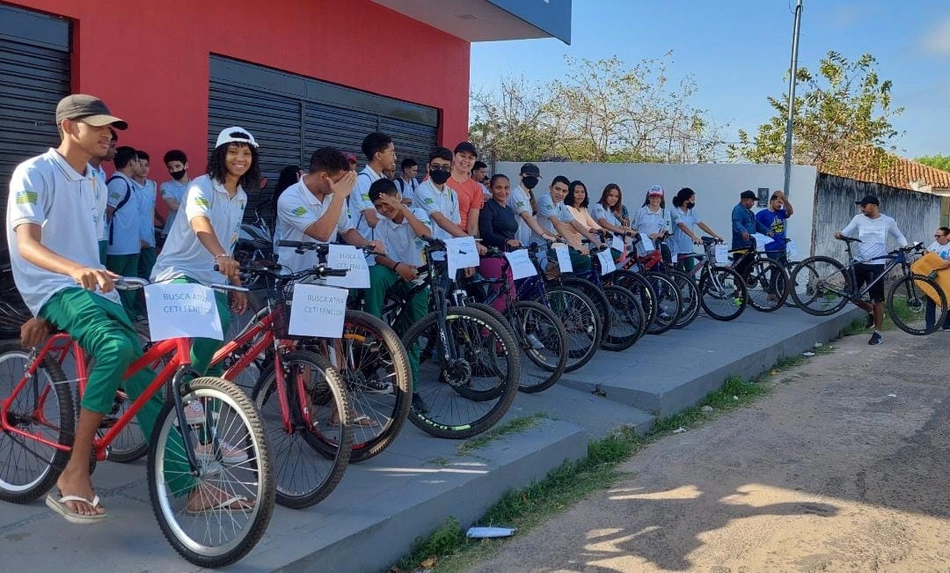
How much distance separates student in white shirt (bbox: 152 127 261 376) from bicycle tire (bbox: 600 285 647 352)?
4.55 m

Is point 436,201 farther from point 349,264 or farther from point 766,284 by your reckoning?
point 766,284

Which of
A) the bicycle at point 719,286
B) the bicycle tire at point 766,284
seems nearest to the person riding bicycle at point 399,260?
the bicycle at point 719,286

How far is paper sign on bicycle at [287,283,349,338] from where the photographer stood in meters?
3.86

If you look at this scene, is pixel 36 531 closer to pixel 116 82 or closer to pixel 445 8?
pixel 116 82

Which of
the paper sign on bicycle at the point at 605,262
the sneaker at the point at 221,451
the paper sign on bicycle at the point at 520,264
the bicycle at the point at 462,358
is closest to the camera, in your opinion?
the sneaker at the point at 221,451

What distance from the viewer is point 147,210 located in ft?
23.5

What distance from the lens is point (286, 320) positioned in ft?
12.8

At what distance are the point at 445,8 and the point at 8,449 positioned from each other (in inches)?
314

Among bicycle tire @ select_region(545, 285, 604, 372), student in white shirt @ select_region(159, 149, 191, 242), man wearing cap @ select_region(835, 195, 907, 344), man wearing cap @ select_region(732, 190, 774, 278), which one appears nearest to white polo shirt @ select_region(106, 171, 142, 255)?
Answer: student in white shirt @ select_region(159, 149, 191, 242)

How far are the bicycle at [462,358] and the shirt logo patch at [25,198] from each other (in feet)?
7.46

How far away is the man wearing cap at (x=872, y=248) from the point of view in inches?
435

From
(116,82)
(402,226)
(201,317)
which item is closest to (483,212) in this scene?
(402,226)

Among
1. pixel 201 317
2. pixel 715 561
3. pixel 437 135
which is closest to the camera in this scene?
pixel 201 317

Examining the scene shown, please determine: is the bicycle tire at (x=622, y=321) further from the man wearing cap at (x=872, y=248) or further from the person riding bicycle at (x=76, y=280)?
the person riding bicycle at (x=76, y=280)
